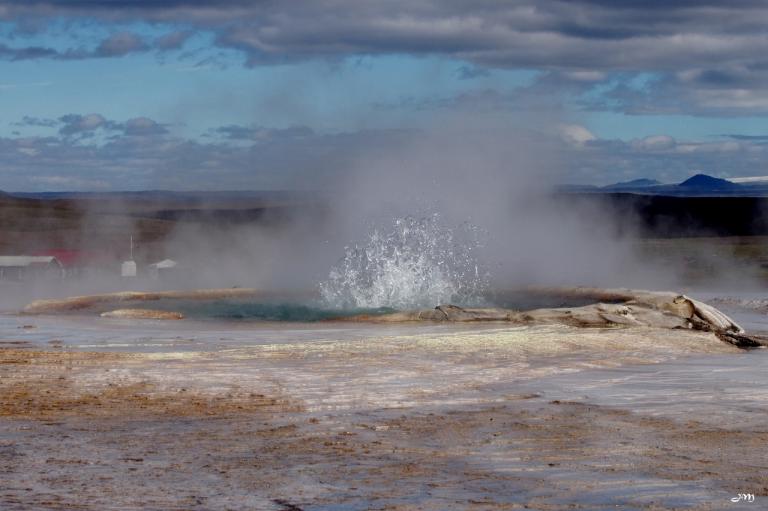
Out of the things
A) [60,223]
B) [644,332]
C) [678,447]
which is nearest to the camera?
[678,447]

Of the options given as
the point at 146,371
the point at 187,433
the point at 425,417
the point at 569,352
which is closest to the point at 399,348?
the point at 569,352

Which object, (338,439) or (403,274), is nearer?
(338,439)

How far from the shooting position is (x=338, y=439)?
9.70 meters

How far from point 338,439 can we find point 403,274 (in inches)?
649

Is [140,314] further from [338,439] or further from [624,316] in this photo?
[338,439]

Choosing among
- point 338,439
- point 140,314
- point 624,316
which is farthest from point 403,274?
point 338,439

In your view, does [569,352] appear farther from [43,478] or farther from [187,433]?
[43,478]

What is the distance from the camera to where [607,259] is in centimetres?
4897

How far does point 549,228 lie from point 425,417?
42314 mm

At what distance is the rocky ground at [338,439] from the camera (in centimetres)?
770

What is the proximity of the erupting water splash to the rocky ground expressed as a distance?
1078 cm

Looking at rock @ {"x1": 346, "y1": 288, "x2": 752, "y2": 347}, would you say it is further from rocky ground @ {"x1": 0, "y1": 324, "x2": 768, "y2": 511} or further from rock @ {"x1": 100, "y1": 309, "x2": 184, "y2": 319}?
rocky ground @ {"x1": 0, "y1": 324, "x2": 768, "y2": 511}

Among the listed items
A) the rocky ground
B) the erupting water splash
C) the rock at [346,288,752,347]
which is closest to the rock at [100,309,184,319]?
the rock at [346,288,752,347]

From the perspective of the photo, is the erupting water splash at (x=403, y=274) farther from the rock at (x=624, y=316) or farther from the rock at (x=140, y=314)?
the rock at (x=140, y=314)
